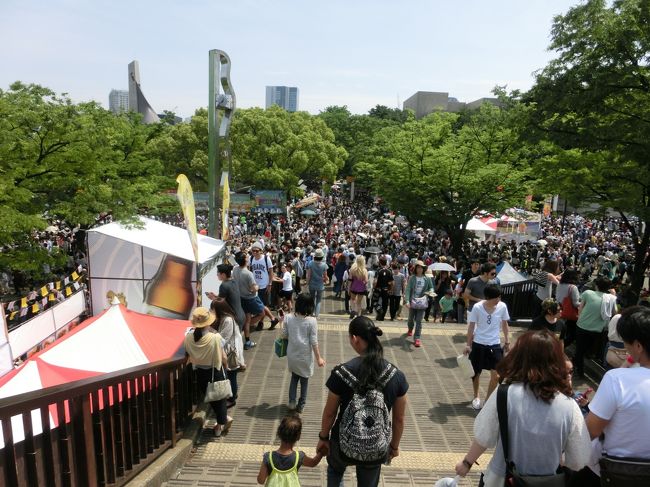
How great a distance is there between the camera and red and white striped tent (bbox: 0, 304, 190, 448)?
500 cm

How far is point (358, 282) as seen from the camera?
9867mm

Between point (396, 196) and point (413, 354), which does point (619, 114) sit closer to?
point (413, 354)

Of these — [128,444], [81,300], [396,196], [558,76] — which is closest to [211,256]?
[81,300]

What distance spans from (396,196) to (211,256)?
13413 millimetres

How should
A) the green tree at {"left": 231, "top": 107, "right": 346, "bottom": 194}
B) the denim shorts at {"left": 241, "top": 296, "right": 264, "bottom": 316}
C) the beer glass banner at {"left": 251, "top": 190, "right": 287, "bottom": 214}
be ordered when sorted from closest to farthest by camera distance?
the denim shorts at {"left": 241, "top": 296, "right": 264, "bottom": 316}, the green tree at {"left": 231, "top": 107, "right": 346, "bottom": 194}, the beer glass banner at {"left": 251, "top": 190, "right": 287, "bottom": 214}

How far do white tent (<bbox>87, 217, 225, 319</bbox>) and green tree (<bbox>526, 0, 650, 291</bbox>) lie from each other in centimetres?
840

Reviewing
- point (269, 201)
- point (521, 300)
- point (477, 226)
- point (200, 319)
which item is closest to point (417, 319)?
point (521, 300)

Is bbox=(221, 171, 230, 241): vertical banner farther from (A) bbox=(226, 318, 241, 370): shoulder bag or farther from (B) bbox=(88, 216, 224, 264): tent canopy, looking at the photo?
(A) bbox=(226, 318, 241, 370): shoulder bag

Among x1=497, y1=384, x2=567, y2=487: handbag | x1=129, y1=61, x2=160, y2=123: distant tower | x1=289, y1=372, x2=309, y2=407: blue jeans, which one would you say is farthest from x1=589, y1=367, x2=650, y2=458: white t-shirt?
x1=129, y1=61, x2=160, y2=123: distant tower

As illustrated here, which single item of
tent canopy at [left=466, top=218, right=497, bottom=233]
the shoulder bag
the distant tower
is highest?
the distant tower

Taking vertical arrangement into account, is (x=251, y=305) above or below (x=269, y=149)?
below

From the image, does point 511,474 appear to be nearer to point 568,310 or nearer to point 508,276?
point 568,310

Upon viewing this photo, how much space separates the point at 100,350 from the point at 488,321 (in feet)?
14.9

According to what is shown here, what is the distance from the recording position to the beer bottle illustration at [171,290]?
988cm
